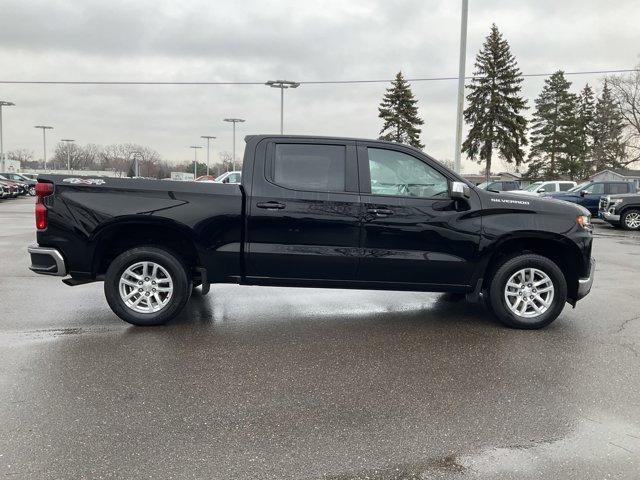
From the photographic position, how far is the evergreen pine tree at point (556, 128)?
184 feet

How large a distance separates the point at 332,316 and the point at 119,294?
234 cm

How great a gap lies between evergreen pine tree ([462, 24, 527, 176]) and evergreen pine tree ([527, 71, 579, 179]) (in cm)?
1092

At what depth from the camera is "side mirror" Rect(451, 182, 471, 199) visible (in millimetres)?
5078

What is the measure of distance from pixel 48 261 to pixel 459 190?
423 cm

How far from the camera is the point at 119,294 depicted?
5.22m

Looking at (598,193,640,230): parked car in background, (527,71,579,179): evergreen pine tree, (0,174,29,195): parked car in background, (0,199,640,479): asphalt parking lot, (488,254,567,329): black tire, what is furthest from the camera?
(527,71,579,179): evergreen pine tree

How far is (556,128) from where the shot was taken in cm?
5662

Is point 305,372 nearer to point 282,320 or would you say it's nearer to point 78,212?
point 282,320

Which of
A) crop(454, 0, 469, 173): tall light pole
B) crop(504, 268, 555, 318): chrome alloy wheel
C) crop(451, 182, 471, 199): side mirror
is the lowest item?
crop(504, 268, 555, 318): chrome alloy wheel

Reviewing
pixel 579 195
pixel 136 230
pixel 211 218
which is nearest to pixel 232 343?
pixel 211 218

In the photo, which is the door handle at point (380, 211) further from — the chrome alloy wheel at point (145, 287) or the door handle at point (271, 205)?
the chrome alloy wheel at point (145, 287)

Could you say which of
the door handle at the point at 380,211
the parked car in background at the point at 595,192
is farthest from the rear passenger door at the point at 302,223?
the parked car in background at the point at 595,192

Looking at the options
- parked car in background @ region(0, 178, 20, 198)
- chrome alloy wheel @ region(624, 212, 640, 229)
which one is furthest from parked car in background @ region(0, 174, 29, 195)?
chrome alloy wheel @ region(624, 212, 640, 229)

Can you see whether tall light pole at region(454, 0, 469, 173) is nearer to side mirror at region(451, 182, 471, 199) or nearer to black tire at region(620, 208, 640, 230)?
black tire at region(620, 208, 640, 230)
